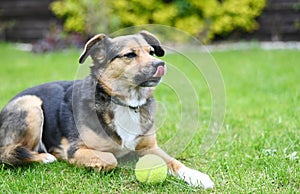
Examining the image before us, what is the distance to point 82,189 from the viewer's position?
294cm

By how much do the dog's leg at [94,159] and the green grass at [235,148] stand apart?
60 millimetres

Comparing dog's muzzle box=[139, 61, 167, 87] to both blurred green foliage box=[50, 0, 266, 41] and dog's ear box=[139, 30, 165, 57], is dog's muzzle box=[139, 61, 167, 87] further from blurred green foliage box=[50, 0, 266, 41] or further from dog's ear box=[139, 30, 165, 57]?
blurred green foliage box=[50, 0, 266, 41]

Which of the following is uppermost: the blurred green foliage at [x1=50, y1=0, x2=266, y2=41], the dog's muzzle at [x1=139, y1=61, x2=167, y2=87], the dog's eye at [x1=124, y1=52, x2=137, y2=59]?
the dog's eye at [x1=124, y1=52, x2=137, y2=59]

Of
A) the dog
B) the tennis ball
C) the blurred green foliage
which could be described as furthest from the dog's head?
the blurred green foliage

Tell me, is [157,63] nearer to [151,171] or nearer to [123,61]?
[123,61]

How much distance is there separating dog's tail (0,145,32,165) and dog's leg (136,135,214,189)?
0.90m

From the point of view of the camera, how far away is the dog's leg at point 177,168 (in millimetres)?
2992

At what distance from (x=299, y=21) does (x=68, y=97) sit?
9479mm

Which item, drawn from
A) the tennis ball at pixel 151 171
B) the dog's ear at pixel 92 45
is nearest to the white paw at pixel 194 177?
the tennis ball at pixel 151 171

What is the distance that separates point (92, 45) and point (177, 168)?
3.96 ft

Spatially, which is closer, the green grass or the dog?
the green grass

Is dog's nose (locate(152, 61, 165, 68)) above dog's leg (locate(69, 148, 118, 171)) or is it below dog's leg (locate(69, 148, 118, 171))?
above

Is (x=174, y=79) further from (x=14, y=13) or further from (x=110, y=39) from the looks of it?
(x=14, y=13)

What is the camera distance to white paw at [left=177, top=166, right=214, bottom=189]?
2.96m
